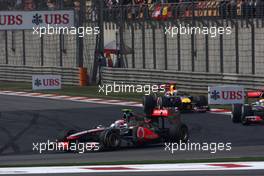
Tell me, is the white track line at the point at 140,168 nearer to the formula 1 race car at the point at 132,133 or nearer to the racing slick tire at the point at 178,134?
the formula 1 race car at the point at 132,133

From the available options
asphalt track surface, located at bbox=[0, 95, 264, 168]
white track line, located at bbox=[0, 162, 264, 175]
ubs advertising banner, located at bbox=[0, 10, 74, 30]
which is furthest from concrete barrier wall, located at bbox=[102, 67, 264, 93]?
white track line, located at bbox=[0, 162, 264, 175]

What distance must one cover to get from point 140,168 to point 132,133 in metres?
4.75

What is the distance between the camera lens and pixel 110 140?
62.3 ft

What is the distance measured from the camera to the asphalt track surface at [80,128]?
682 inches

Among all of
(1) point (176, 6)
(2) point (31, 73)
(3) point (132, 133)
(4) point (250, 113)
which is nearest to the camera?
(3) point (132, 133)

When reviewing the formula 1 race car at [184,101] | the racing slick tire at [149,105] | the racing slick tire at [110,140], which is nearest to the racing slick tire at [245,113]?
the formula 1 race car at [184,101]

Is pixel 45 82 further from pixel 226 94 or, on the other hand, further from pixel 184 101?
pixel 226 94

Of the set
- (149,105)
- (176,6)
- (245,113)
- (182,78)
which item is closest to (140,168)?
(149,105)

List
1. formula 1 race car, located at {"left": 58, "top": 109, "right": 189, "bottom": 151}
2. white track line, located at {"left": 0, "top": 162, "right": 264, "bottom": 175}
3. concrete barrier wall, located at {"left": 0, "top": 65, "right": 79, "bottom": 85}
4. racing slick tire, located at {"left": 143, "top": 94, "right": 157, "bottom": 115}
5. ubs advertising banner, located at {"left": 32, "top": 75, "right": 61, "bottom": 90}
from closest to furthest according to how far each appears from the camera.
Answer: white track line, located at {"left": 0, "top": 162, "right": 264, "bottom": 175}, formula 1 race car, located at {"left": 58, "top": 109, "right": 189, "bottom": 151}, racing slick tire, located at {"left": 143, "top": 94, "right": 157, "bottom": 115}, ubs advertising banner, located at {"left": 32, "top": 75, "right": 61, "bottom": 90}, concrete barrier wall, located at {"left": 0, "top": 65, "right": 79, "bottom": 85}

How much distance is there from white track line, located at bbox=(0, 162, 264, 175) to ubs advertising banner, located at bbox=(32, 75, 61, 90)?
21035 mm

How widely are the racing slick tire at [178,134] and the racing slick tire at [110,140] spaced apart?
1282 millimetres

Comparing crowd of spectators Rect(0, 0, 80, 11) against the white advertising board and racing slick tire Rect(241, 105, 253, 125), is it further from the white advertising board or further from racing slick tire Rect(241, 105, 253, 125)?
racing slick tire Rect(241, 105, 253, 125)

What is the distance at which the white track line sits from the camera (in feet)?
47.5

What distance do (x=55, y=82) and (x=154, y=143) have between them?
657 inches
